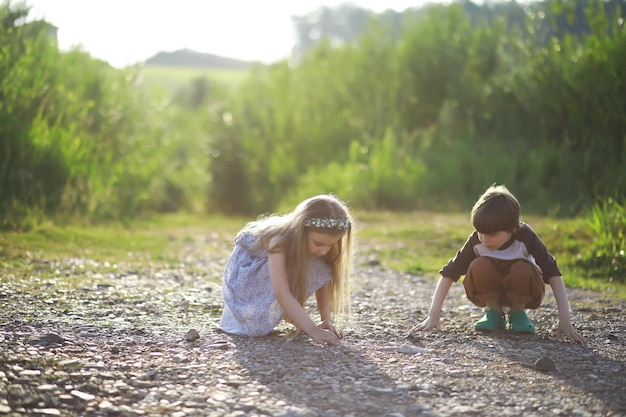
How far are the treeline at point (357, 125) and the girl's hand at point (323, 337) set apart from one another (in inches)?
271

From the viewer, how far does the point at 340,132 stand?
21.1m

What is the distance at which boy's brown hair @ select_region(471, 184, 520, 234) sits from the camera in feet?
17.7

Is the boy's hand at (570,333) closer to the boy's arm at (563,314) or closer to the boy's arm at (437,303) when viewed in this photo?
the boy's arm at (563,314)

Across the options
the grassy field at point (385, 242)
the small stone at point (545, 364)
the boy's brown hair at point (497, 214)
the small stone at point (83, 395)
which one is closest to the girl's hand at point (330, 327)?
the boy's brown hair at point (497, 214)

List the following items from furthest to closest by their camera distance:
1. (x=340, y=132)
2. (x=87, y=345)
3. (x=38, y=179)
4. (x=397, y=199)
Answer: (x=340, y=132) < (x=397, y=199) < (x=38, y=179) < (x=87, y=345)

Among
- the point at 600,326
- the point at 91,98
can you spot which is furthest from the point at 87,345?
the point at 91,98

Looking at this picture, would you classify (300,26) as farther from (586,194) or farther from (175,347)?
(175,347)

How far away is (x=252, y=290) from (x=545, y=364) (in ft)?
7.22

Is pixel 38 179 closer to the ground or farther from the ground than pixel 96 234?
farther from the ground

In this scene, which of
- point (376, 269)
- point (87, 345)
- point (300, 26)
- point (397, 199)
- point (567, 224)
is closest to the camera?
point (87, 345)

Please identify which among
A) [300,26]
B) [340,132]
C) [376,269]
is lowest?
[376,269]

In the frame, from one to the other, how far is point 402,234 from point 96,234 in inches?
199

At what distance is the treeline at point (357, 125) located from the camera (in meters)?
13.4

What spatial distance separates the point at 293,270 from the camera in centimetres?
550
